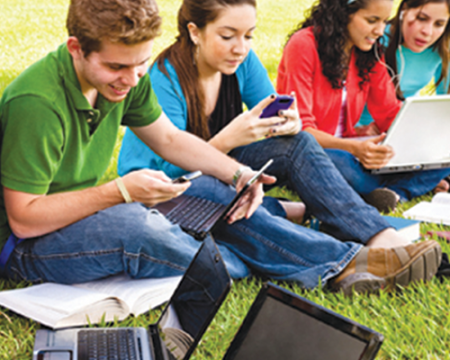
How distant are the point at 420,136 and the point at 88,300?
2327 millimetres

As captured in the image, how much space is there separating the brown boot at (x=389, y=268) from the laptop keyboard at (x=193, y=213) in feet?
2.09

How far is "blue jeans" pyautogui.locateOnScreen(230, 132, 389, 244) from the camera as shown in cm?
281

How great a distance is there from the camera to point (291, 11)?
1230 centimetres

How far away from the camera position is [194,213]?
2641mm

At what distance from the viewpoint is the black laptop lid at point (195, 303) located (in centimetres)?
157

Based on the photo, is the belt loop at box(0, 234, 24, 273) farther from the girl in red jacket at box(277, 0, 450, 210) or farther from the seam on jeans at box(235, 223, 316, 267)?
the girl in red jacket at box(277, 0, 450, 210)

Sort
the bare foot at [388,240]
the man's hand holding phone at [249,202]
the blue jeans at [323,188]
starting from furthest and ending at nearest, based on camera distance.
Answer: the blue jeans at [323,188] < the bare foot at [388,240] < the man's hand holding phone at [249,202]

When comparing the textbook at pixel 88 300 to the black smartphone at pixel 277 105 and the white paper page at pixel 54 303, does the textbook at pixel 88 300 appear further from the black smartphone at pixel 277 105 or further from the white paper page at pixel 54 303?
the black smartphone at pixel 277 105

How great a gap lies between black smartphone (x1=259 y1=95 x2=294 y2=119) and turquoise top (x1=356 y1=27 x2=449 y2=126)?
4.89ft

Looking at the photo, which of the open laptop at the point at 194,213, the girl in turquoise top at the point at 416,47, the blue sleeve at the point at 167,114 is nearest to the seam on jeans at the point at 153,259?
the open laptop at the point at 194,213

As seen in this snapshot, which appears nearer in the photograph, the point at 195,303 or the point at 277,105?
the point at 195,303

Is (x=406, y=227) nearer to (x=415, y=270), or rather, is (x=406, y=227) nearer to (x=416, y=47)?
(x=415, y=270)

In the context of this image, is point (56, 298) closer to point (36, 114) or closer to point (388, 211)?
point (36, 114)

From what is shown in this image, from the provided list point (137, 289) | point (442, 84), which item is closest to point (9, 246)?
point (137, 289)
